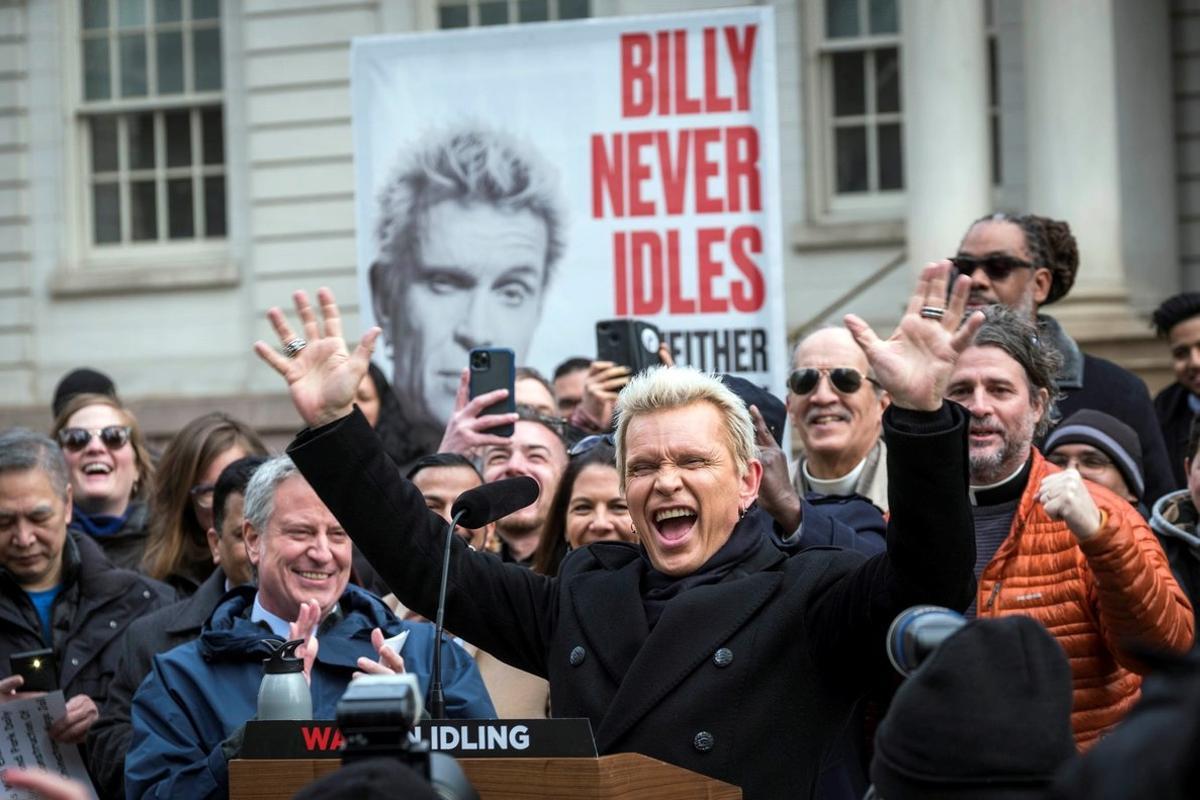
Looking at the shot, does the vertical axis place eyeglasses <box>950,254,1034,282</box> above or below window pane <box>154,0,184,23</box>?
below

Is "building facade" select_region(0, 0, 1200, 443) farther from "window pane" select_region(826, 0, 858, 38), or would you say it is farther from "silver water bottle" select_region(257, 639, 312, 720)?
"silver water bottle" select_region(257, 639, 312, 720)

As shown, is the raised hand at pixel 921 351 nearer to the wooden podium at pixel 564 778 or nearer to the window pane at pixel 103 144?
the wooden podium at pixel 564 778

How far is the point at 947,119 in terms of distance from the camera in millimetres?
13398

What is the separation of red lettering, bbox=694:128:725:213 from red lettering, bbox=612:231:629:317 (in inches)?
14.8

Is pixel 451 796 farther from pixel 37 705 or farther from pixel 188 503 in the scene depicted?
pixel 188 503

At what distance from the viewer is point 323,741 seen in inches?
138

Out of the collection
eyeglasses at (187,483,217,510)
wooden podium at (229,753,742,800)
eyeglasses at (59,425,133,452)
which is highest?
eyeglasses at (59,425,133,452)

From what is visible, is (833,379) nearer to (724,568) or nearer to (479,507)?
(724,568)

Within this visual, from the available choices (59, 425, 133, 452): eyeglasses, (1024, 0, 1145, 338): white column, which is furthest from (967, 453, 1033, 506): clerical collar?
(1024, 0, 1145, 338): white column

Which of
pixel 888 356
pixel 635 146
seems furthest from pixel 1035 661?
pixel 635 146

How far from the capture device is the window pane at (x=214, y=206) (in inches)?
659

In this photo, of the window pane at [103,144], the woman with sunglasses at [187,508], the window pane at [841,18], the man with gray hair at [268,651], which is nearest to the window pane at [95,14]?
the window pane at [103,144]

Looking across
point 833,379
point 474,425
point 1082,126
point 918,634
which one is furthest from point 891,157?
point 918,634

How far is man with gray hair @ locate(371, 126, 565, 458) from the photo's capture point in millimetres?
7758
